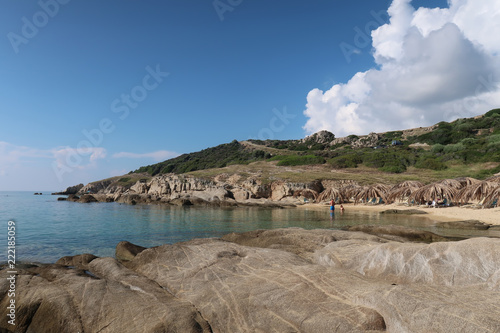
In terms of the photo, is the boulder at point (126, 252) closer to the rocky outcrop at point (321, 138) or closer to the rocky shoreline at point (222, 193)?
the rocky shoreline at point (222, 193)

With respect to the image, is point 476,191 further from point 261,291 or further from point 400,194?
point 261,291

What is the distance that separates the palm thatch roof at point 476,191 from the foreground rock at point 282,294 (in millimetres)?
25738

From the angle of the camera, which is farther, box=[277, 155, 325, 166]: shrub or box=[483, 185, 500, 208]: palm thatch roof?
box=[277, 155, 325, 166]: shrub

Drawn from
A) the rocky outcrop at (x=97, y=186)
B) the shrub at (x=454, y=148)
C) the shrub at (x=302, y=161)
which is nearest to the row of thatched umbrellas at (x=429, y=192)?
the shrub at (x=302, y=161)

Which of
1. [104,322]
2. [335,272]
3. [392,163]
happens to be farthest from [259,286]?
[392,163]

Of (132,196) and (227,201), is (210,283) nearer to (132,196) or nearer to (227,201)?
(227,201)

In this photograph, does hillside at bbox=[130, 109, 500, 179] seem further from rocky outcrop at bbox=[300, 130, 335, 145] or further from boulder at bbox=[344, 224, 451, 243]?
boulder at bbox=[344, 224, 451, 243]

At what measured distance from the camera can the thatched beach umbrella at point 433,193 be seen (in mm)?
29625

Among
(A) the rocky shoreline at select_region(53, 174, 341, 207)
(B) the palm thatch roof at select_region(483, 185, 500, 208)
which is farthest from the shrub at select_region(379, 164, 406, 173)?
(B) the palm thatch roof at select_region(483, 185, 500, 208)

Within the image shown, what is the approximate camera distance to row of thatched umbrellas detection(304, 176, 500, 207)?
84.7 ft

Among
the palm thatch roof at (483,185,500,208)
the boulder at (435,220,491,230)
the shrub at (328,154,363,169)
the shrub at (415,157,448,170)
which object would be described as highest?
the shrub at (328,154,363,169)

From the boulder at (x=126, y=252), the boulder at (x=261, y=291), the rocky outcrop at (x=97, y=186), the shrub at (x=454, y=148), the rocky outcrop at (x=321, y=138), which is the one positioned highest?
the rocky outcrop at (x=321, y=138)

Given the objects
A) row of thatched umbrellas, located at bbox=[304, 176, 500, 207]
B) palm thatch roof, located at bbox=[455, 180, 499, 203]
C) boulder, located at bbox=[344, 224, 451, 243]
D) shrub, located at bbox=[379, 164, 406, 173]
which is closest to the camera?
boulder, located at bbox=[344, 224, 451, 243]

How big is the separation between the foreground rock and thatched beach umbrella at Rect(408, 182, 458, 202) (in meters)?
28.6
